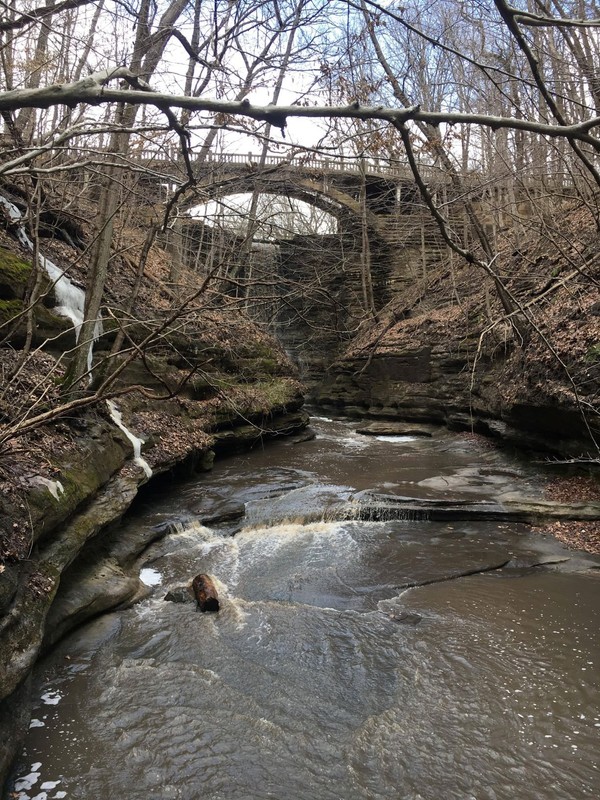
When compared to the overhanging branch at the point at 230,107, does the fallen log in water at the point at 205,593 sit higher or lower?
lower

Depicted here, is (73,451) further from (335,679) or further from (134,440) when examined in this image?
(335,679)

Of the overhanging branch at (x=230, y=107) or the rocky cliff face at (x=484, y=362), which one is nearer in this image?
the overhanging branch at (x=230, y=107)

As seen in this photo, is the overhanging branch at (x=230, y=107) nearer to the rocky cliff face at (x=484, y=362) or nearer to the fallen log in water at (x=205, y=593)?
the rocky cliff face at (x=484, y=362)

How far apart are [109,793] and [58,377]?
5811 millimetres

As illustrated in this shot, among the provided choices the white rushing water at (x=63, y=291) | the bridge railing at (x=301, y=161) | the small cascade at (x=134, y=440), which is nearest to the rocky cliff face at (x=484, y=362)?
the bridge railing at (x=301, y=161)

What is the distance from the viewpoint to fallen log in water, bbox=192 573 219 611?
601cm

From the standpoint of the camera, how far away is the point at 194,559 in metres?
7.52

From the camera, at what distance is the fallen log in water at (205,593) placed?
601cm

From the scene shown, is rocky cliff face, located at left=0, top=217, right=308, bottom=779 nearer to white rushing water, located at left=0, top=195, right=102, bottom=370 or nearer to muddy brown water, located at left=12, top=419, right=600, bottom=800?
white rushing water, located at left=0, top=195, right=102, bottom=370

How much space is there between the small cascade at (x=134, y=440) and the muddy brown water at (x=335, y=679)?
881mm

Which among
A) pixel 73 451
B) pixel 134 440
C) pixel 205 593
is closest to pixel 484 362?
pixel 134 440

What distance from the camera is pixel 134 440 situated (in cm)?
881

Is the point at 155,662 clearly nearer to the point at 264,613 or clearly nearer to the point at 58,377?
the point at 264,613

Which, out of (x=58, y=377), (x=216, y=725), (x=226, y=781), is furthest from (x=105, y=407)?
(x=226, y=781)
